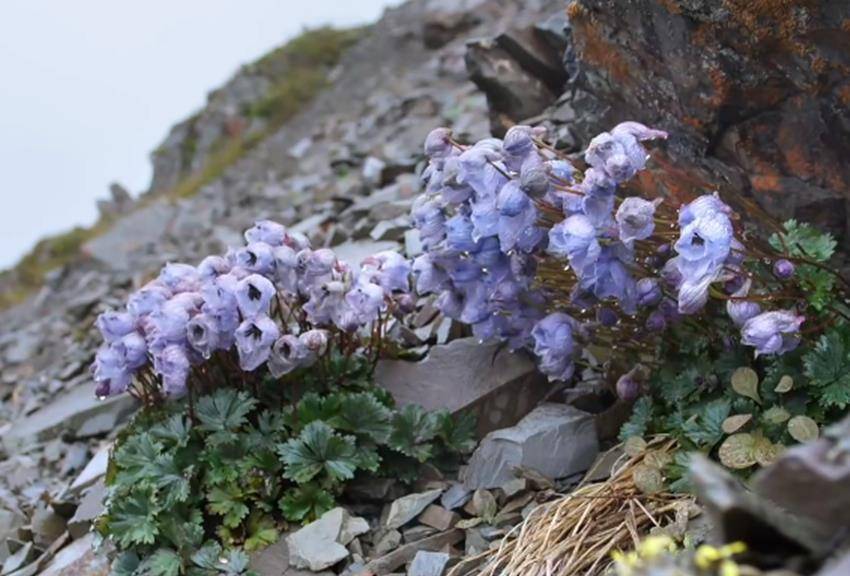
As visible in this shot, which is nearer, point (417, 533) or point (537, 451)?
point (417, 533)

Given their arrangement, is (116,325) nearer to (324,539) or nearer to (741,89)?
(324,539)

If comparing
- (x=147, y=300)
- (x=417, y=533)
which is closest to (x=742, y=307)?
(x=417, y=533)

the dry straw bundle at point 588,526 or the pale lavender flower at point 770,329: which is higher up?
the pale lavender flower at point 770,329

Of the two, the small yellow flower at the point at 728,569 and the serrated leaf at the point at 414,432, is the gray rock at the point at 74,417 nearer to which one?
the serrated leaf at the point at 414,432

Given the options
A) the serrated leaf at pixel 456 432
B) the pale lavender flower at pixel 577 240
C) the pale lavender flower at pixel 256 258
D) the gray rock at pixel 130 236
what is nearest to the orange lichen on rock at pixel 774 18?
the pale lavender flower at pixel 577 240

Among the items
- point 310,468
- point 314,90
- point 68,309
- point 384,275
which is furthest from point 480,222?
point 314,90
